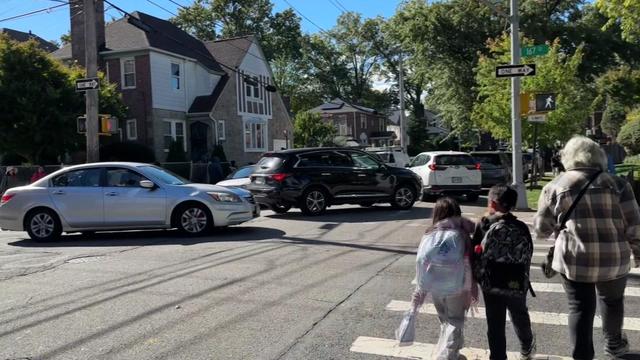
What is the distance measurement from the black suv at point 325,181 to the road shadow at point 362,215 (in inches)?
10.6

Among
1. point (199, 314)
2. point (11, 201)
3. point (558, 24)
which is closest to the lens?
point (199, 314)

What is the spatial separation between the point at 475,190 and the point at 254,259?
10.7 m

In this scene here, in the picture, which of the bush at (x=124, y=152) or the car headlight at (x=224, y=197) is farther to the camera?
the bush at (x=124, y=152)

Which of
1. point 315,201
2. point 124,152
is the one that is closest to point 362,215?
point 315,201

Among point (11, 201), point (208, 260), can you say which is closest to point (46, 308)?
point (208, 260)

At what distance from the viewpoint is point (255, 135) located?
37.2m

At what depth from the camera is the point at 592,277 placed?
414cm

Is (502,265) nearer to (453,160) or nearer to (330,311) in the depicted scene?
(330,311)

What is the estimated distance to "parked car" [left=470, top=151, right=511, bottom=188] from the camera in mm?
20281

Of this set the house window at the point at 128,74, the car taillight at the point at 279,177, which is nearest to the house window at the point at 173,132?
the house window at the point at 128,74

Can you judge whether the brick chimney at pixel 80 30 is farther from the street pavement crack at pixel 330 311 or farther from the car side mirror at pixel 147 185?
the street pavement crack at pixel 330 311

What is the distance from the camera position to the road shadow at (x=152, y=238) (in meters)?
11.1

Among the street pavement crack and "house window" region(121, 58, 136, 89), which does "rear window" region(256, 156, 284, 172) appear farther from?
"house window" region(121, 58, 136, 89)

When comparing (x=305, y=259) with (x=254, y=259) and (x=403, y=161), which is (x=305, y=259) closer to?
(x=254, y=259)
